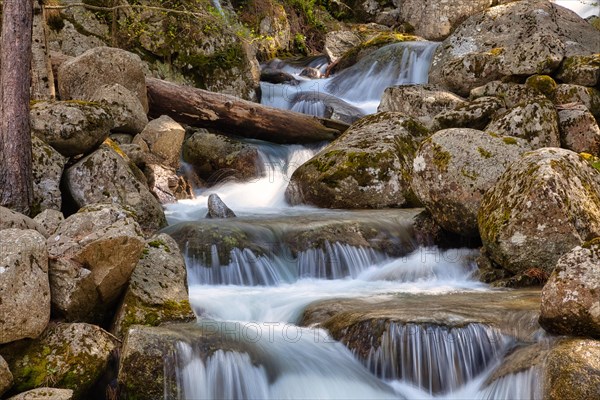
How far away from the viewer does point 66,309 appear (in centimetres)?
550

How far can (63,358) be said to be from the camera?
5086 mm

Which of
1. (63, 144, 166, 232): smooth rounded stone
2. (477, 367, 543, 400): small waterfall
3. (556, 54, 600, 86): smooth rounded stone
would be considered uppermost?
(556, 54, 600, 86): smooth rounded stone

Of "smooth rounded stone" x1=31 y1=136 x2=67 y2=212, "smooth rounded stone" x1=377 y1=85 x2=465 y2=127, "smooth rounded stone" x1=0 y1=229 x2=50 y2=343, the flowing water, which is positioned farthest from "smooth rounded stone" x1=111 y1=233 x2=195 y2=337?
"smooth rounded stone" x1=377 y1=85 x2=465 y2=127

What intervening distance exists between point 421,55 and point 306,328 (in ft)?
45.8

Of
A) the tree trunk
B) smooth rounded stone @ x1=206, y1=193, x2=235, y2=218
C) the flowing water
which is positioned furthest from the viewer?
smooth rounded stone @ x1=206, y1=193, x2=235, y2=218

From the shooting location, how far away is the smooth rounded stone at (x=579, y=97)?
12.6 metres

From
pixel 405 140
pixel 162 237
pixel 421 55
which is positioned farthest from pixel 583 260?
pixel 421 55

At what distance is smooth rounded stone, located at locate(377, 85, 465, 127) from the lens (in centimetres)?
1388

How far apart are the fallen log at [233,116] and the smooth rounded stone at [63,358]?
27.9 ft

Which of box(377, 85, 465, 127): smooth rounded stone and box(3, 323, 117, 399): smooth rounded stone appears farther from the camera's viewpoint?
box(377, 85, 465, 127): smooth rounded stone

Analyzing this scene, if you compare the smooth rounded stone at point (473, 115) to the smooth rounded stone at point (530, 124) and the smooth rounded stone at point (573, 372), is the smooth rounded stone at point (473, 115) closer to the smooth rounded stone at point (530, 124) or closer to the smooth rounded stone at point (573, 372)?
the smooth rounded stone at point (530, 124)

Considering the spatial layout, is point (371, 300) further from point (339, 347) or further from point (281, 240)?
point (281, 240)

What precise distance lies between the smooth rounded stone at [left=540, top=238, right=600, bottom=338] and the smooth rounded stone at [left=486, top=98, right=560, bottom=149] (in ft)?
18.3

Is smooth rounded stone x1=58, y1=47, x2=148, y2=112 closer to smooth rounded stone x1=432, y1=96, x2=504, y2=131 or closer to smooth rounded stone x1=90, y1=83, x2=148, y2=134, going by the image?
smooth rounded stone x1=90, y1=83, x2=148, y2=134
